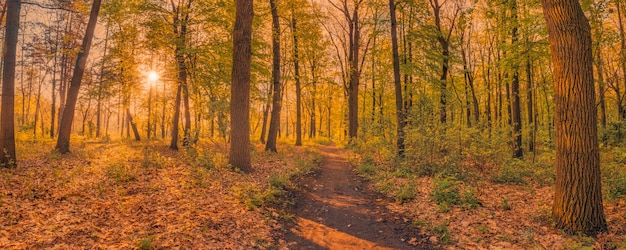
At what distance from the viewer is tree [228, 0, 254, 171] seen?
1159cm

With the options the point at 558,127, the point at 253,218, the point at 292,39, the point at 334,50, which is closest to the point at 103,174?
the point at 253,218

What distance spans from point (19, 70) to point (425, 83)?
140 ft

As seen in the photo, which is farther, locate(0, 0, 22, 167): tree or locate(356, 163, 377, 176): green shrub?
locate(356, 163, 377, 176): green shrub

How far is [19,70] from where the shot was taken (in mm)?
34281

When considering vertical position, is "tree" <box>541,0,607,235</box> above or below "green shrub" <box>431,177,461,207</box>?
above

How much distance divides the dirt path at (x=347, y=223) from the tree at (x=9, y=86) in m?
9.26

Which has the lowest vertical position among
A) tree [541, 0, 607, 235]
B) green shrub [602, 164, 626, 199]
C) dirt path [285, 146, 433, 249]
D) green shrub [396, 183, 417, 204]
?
dirt path [285, 146, 433, 249]

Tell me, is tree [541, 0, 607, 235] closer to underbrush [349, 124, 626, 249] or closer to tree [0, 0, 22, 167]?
underbrush [349, 124, 626, 249]

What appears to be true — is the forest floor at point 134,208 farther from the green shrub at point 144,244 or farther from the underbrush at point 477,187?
the underbrush at point 477,187

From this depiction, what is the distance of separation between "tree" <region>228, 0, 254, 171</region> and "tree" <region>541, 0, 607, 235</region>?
9250 mm

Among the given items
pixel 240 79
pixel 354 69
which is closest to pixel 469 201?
pixel 240 79

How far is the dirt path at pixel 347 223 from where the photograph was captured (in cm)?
642

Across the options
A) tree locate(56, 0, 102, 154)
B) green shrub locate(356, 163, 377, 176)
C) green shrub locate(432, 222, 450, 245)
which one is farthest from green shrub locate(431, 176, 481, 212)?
tree locate(56, 0, 102, 154)

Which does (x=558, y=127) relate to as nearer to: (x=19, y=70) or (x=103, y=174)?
(x=103, y=174)
